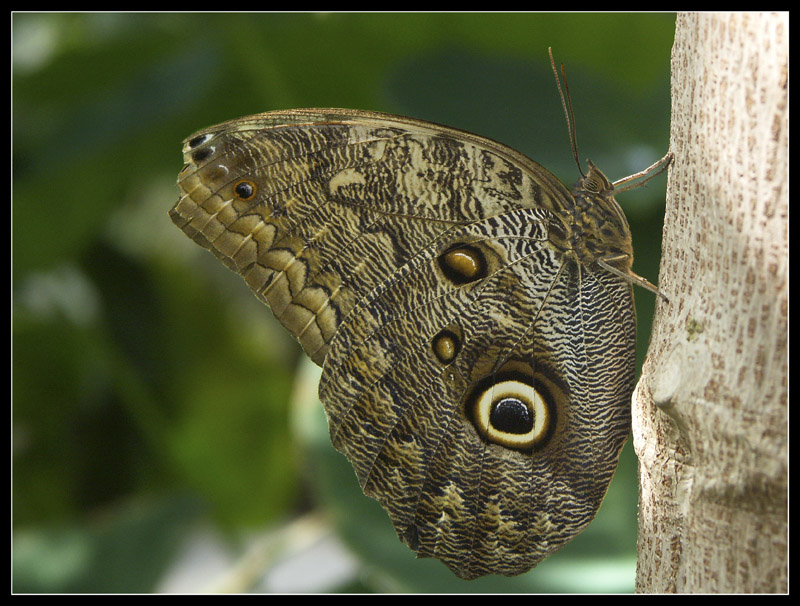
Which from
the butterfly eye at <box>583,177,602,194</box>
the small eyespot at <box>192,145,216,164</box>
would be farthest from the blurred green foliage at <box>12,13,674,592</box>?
the small eyespot at <box>192,145,216,164</box>

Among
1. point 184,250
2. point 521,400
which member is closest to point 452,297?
point 521,400

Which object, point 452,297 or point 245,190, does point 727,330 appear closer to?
point 452,297

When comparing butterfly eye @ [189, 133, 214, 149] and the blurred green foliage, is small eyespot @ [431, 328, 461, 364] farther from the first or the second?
the blurred green foliage

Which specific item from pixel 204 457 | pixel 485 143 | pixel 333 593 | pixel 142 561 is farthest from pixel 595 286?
pixel 142 561

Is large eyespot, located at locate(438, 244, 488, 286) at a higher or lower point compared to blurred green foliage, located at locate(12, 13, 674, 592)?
lower

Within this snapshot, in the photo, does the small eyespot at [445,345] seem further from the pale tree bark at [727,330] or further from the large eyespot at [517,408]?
the pale tree bark at [727,330]
